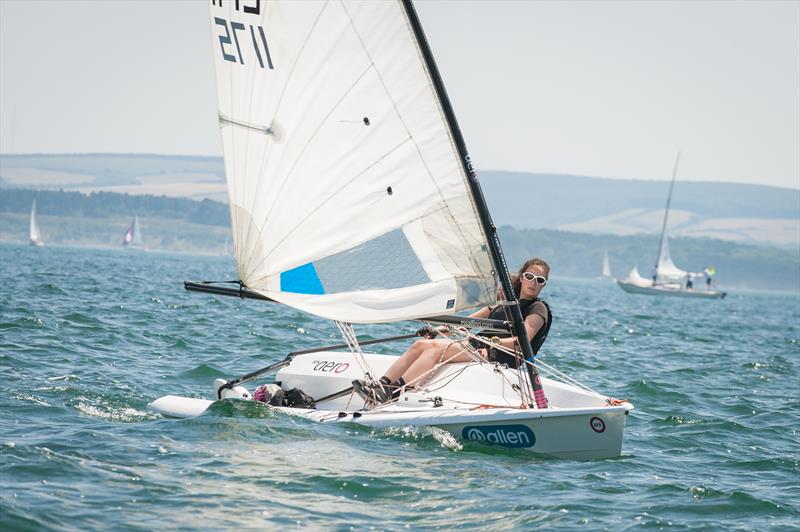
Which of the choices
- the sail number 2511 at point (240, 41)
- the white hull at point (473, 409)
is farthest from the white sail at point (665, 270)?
the sail number 2511 at point (240, 41)

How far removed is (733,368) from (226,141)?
1308 centimetres

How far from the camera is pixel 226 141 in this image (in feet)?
30.7

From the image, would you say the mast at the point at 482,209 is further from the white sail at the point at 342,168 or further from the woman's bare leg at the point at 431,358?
the woman's bare leg at the point at 431,358

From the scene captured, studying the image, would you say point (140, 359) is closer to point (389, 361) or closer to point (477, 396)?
point (389, 361)

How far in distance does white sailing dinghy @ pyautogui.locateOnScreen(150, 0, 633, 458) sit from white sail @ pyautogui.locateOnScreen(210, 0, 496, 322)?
1 cm

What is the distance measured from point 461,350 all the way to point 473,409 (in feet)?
3.24

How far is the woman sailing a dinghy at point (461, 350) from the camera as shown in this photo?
32.2 ft

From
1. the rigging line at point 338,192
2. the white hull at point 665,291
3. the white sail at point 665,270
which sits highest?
the white sail at point 665,270

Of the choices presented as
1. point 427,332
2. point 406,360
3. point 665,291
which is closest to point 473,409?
point 406,360

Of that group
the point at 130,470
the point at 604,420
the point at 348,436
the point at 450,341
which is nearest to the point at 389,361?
Result: the point at 450,341

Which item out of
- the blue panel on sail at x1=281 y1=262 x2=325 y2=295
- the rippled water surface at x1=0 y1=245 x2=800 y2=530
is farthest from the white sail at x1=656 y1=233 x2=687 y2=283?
the blue panel on sail at x1=281 y1=262 x2=325 y2=295

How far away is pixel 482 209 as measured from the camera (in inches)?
353

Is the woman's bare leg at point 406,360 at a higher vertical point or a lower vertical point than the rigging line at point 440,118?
lower

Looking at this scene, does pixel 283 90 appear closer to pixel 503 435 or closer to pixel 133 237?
pixel 503 435
